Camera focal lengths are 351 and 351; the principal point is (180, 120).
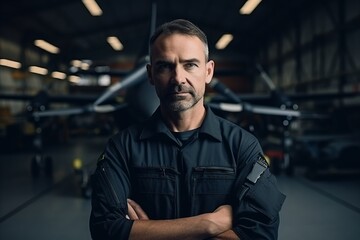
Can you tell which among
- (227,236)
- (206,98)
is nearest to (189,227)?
(227,236)

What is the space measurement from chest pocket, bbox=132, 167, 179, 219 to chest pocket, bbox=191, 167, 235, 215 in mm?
112

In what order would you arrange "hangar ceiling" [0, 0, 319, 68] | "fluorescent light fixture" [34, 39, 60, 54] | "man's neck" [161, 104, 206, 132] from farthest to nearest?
"fluorescent light fixture" [34, 39, 60, 54] < "hangar ceiling" [0, 0, 319, 68] < "man's neck" [161, 104, 206, 132]

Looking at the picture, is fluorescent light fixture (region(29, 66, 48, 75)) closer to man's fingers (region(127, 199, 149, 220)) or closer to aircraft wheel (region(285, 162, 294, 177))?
aircraft wheel (region(285, 162, 294, 177))

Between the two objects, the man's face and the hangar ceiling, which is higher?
the hangar ceiling

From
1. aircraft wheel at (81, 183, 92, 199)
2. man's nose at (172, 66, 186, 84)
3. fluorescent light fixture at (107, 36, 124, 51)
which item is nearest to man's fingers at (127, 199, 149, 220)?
man's nose at (172, 66, 186, 84)

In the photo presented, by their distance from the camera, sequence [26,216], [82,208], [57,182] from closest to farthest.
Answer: [26,216] < [82,208] < [57,182]

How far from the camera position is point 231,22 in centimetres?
2298

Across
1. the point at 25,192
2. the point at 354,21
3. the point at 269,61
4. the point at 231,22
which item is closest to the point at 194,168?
the point at 25,192

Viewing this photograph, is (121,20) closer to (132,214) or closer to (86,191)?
(86,191)

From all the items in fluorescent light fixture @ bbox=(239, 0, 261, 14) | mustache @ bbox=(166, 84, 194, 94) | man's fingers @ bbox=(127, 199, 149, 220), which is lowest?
man's fingers @ bbox=(127, 199, 149, 220)

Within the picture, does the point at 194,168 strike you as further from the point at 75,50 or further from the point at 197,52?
the point at 75,50

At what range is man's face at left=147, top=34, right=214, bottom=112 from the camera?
188 centimetres

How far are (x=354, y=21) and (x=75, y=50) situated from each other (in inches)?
924

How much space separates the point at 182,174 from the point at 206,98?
7.70m
